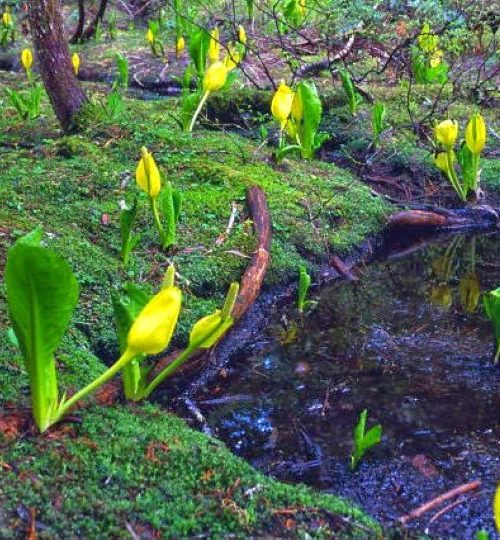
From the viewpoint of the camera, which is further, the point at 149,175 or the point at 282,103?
the point at 282,103

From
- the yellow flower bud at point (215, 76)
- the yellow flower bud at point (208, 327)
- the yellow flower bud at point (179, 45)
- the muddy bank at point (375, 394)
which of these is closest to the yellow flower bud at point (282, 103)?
the yellow flower bud at point (215, 76)

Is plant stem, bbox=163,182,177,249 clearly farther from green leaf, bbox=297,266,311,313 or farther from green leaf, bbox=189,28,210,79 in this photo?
green leaf, bbox=189,28,210,79

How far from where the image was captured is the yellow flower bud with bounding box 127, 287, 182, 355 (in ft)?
5.05

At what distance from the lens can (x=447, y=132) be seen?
13.0 ft

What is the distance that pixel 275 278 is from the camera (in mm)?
3285

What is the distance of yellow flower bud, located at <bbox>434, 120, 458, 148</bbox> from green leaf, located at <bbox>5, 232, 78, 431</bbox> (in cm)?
296

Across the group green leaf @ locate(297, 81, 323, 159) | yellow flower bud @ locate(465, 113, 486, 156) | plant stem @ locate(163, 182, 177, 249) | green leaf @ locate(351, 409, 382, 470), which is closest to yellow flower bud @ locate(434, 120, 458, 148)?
yellow flower bud @ locate(465, 113, 486, 156)

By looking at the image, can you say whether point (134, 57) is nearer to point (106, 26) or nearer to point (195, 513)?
point (106, 26)

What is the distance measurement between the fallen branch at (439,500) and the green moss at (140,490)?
0.54 feet

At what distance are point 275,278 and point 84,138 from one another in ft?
5.63

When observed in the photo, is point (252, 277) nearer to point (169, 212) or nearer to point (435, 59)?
point (169, 212)

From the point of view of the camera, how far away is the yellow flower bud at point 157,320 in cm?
154

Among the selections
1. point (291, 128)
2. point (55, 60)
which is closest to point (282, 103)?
point (291, 128)

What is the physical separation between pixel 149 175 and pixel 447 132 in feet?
6.49
